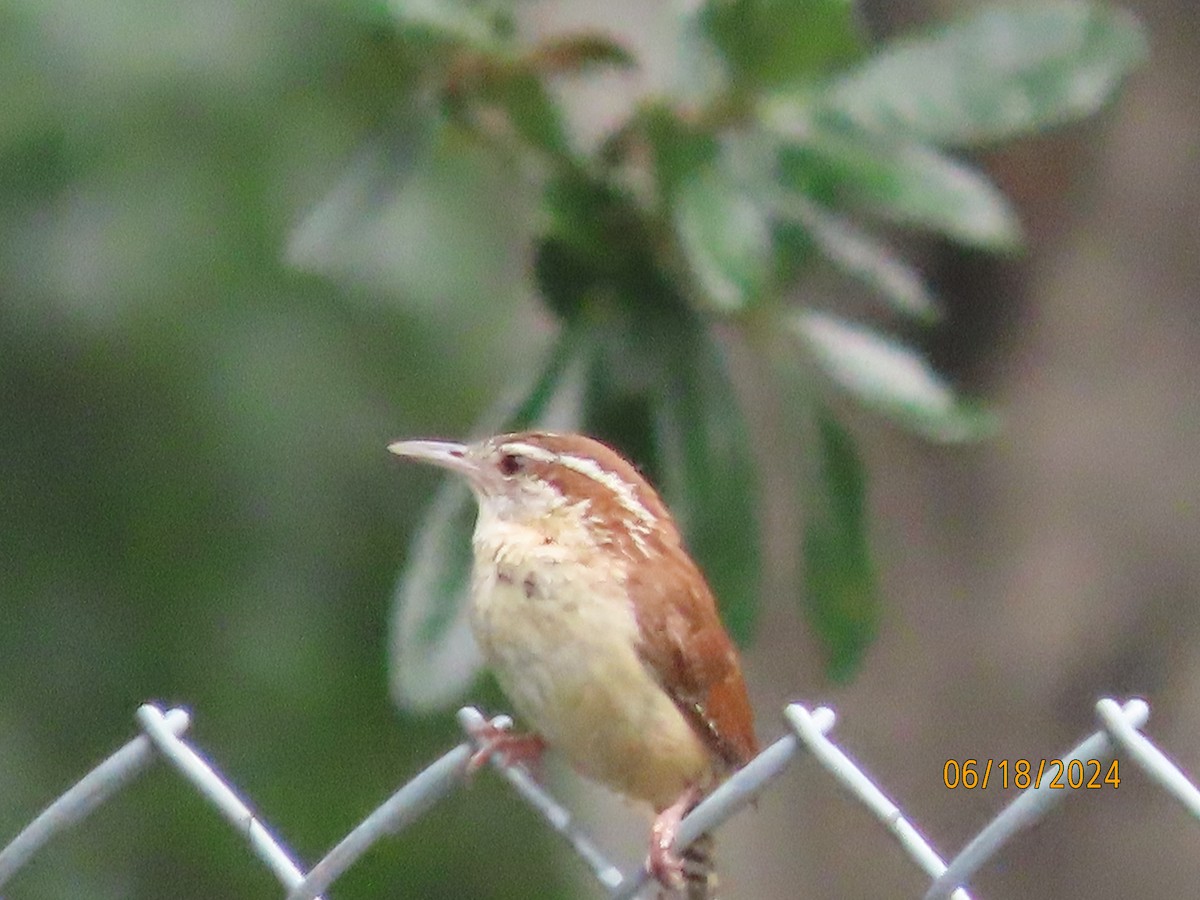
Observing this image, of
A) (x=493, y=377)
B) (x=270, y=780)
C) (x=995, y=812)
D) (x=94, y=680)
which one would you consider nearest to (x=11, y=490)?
(x=94, y=680)

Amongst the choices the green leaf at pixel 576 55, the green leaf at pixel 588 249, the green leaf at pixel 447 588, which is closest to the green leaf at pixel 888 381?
the green leaf at pixel 588 249

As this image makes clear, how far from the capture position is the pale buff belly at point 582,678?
1.93 metres

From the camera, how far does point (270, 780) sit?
10.0 ft

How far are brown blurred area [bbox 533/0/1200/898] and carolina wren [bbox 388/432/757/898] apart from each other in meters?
1.30

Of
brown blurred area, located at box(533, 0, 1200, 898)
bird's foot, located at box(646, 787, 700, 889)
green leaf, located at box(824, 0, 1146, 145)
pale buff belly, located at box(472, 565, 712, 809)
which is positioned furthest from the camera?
brown blurred area, located at box(533, 0, 1200, 898)

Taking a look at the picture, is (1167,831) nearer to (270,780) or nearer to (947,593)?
(947,593)

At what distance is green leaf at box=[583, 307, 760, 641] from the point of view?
2455 millimetres

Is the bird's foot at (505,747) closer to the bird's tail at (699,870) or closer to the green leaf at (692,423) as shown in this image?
the bird's tail at (699,870)

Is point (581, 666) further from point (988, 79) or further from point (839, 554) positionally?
point (988, 79)

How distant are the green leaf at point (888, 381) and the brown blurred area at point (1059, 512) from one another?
99cm

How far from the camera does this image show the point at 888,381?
7.93 ft

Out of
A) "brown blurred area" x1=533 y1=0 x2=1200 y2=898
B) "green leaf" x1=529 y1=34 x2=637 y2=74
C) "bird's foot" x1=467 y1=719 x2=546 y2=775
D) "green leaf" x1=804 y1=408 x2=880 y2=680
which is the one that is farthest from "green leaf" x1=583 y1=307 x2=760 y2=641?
"brown blurred area" x1=533 y1=0 x2=1200 y2=898

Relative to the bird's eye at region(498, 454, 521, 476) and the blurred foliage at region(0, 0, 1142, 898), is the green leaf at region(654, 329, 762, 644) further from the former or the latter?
the bird's eye at region(498, 454, 521, 476)
